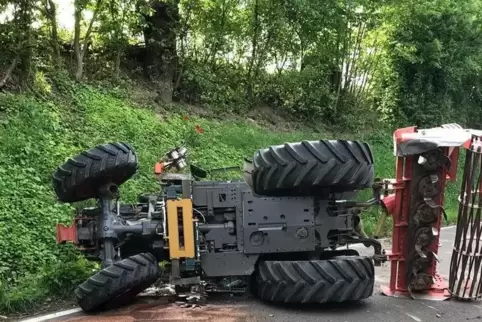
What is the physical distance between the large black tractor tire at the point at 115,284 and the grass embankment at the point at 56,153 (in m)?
0.74

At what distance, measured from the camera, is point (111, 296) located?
4.98m

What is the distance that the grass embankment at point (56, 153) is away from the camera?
6.23m

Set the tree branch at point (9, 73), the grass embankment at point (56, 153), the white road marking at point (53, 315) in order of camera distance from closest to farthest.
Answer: the white road marking at point (53, 315)
the grass embankment at point (56, 153)
the tree branch at point (9, 73)


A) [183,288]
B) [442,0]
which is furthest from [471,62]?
[183,288]

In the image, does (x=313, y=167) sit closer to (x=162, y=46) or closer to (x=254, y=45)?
(x=162, y=46)

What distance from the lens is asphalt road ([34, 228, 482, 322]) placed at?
4.91 meters

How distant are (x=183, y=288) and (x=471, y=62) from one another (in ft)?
63.4

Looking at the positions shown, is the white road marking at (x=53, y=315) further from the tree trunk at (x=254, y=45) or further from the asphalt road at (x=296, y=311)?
the tree trunk at (x=254, y=45)

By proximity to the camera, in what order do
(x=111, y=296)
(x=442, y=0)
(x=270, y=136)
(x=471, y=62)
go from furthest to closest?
(x=471, y=62) → (x=442, y=0) → (x=270, y=136) → (x=111, y=296)

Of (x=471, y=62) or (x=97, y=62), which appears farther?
(x=471, y=62)

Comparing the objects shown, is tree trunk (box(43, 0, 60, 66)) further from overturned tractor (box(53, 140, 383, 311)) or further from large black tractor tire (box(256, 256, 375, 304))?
large black tractor tire (box(256, 256, 375, 304))

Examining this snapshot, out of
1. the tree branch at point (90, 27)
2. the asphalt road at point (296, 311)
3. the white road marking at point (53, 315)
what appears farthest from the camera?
the tree branch at point (90, 27)

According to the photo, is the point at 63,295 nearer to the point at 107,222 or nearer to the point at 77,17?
the point at 107,222

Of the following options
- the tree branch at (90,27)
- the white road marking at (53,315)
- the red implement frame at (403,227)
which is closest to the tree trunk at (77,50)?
the tree branch at (90,27)
